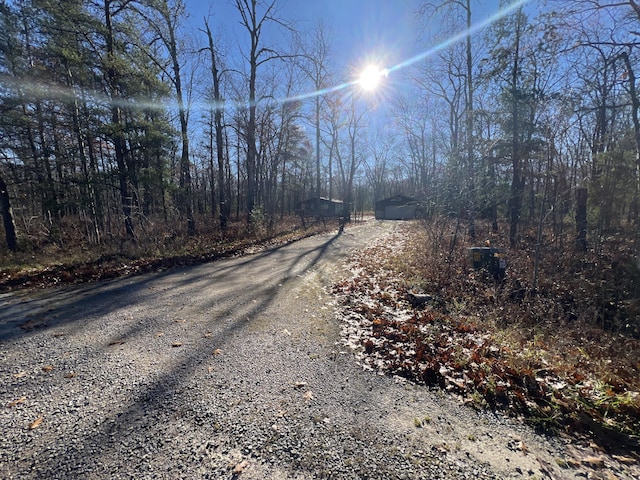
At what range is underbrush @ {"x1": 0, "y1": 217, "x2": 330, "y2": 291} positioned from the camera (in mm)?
7129

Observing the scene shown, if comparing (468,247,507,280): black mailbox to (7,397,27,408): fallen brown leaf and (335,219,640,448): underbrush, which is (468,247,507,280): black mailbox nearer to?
(335,219,640,448): underbrush

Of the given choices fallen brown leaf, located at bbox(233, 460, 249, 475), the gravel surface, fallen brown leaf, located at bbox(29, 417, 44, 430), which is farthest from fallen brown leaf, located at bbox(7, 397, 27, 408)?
fallen brown leaf, located at bbox(233, 460, 249, 475)

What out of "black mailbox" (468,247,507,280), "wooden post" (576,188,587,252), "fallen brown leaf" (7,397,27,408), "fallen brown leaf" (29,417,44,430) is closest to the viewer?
"fallen brown leaf" (29,417,44,430)

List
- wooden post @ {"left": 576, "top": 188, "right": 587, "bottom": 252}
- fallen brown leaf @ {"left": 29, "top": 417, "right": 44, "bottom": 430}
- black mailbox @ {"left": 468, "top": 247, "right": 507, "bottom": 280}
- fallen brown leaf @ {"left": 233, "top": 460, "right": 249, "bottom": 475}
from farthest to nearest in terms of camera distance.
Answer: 1. wooden post @ {"left": 576, "top": 188, "right": 587, "bottom": 252}
2. black mailbox @ {"left": 468, "top": 247, "right": 507, "bottom": 280}
3. fallen brown leaf @ {"left": 29, "top": 417, "right": 44, "bottom": 430}
4. fallen brown leaf @ {"left": 233, "top": 460, "right": 249, "bottom": 475}

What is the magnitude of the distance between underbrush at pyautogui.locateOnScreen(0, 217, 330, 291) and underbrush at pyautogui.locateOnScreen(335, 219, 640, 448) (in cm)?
610

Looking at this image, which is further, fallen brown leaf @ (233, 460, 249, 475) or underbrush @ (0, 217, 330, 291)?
underbrush @ (0, 217, 330, 291)

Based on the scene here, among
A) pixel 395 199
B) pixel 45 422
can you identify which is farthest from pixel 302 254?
pixel 395 199

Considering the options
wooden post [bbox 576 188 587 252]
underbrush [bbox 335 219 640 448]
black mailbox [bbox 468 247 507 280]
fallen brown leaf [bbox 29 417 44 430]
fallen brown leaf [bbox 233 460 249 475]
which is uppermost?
wooden post [bbox 576 188 587 252]

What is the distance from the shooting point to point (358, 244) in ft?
45.2

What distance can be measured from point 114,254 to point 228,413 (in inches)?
373

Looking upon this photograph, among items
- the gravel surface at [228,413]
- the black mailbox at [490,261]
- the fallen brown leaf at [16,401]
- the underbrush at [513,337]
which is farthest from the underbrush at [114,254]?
the black mailbox at [490,261]

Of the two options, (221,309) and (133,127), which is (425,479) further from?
(133,127)

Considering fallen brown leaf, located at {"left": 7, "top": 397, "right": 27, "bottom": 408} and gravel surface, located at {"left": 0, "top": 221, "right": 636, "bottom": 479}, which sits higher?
fallen brown leaf, located at {"left": 7, "top": 397, "right": 27, "bottom": 408}

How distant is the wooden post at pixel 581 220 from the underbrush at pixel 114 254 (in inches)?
521
